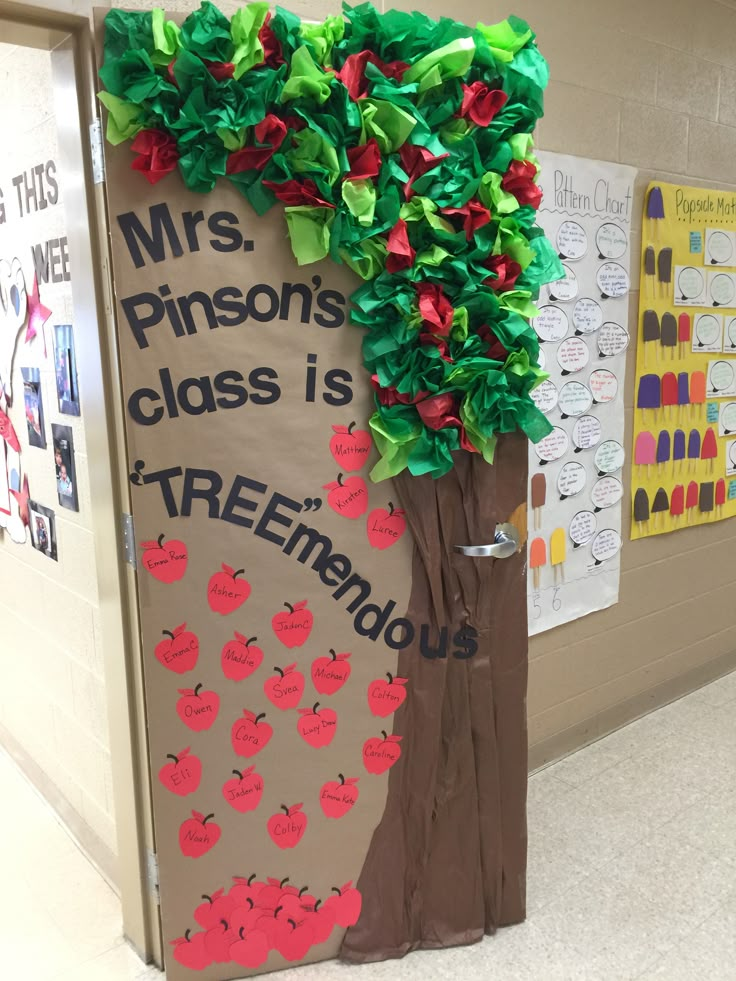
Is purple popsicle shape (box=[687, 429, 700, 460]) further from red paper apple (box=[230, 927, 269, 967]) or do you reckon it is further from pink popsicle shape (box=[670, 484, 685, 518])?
red paper apple (box=[230, 927, 269, 967])

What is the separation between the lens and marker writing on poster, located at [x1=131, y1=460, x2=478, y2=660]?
1664 millimetres

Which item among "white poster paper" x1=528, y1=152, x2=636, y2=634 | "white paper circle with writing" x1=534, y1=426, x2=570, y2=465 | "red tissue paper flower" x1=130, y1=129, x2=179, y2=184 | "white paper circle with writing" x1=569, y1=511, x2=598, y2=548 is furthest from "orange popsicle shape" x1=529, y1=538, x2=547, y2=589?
"red tissue paper flower" x1=130, y1=129, x2=179, y2=184

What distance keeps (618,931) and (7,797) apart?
1.84 m

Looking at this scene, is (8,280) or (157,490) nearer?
(157,490)

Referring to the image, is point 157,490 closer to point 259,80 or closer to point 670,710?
point 259,80

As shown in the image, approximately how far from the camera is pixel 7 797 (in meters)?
2.61

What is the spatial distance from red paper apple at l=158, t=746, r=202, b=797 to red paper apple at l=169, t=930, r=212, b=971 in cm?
34

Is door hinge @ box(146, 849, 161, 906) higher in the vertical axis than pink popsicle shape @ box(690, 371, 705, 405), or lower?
lower

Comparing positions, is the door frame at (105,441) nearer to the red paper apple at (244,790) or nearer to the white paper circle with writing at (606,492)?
the red paper apple at (244,790)

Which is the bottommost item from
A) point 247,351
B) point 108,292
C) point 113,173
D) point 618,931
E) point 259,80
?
point 618,931

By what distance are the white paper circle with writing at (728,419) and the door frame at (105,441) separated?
2.38 metres

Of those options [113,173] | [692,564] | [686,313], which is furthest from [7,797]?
[686,313]

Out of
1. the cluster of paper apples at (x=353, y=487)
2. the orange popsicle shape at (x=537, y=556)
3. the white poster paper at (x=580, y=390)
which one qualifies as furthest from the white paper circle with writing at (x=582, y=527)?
the cluster of paper apples at (x=353, y=487)

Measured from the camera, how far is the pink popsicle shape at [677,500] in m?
3.03
